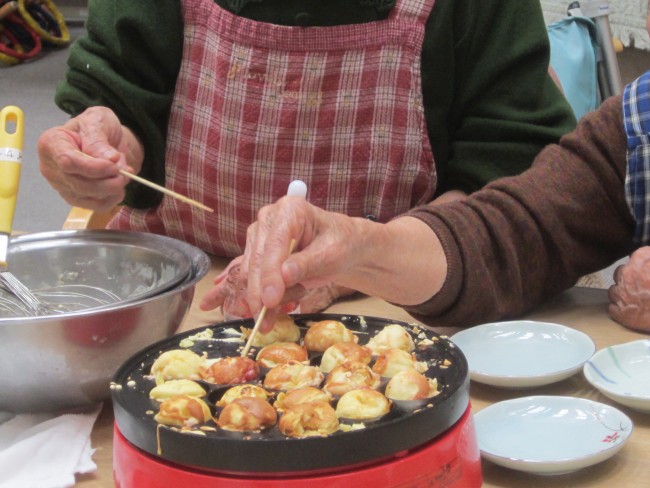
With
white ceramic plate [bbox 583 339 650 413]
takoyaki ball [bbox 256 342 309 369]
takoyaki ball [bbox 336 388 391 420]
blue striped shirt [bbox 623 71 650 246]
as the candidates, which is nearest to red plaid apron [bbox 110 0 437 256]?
blue striped shirt [bbox 623 71 650 246]

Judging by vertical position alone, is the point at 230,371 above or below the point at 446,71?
below

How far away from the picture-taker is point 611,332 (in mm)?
1143

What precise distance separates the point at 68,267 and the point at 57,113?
13.7 feet

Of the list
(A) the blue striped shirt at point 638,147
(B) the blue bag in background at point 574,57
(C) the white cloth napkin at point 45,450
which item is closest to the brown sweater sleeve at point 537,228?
(A) the blue striped shirt at point 638,147

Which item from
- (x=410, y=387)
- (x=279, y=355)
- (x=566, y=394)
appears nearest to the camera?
(x=410, y=387)

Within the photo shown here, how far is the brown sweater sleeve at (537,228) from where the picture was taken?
3.65 ft

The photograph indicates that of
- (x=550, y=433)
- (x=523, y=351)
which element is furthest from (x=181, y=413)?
(x=523, y=351)

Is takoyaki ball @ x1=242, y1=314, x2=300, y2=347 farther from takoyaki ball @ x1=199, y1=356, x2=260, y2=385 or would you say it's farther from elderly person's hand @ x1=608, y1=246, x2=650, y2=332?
elderly person's hand @ x1=608, y1=246, x2=650, y2=332

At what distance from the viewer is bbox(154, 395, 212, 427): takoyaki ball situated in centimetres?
70

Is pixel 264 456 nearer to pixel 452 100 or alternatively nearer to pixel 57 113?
pixel 452 100

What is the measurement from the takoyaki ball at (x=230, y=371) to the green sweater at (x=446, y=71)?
2.22 feet

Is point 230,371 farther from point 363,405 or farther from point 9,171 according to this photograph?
point 9,171

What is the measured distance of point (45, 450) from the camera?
82 centimetres

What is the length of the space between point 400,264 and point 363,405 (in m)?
0.34
